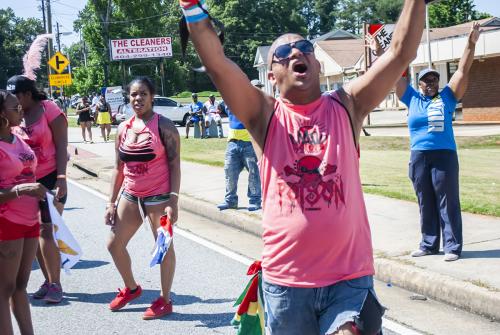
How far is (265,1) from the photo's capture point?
101m

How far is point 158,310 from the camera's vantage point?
6.18 metres

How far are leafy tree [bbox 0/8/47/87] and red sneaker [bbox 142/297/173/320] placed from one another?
8706 centimetres

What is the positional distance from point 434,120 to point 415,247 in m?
1.45

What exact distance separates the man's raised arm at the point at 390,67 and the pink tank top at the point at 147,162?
3.06m

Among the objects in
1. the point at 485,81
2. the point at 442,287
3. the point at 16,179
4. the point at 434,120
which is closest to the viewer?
the point at 16,179

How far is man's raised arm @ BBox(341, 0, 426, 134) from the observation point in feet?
10.1

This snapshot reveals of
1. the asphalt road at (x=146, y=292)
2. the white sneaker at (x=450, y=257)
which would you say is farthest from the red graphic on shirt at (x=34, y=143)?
the white sneaker at (x=450, y=257)

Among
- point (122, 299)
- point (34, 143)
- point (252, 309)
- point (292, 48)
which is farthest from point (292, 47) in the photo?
point (34, 143)

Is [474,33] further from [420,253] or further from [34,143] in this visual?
[34,143]

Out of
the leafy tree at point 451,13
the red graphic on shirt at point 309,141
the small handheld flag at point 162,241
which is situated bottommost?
the small handheld flag at point 162,241

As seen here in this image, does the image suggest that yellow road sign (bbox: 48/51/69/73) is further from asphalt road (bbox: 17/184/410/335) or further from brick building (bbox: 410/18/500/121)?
asphalt road (bbox: 17/184/410/335)

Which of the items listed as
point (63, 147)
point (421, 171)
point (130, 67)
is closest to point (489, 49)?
point (421, 171)

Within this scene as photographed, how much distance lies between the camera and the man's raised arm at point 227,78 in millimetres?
3062

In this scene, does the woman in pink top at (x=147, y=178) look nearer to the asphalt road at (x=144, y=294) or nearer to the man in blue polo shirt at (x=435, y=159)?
the asphalt road at (x=144, y=294)
